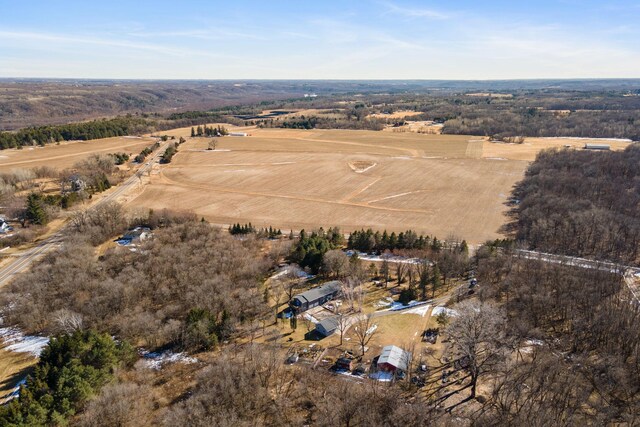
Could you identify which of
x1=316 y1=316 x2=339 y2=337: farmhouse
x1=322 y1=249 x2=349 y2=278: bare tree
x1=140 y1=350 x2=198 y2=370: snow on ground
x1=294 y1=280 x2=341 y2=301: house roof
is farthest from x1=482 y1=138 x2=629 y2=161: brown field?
x1=140 y1=350 x2=198 y2=370: snow on ground

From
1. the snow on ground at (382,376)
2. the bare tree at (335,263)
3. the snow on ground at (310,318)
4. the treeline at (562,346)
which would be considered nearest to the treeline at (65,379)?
the snow on ground at (310,318)

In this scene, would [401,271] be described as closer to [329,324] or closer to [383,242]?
[383,242]

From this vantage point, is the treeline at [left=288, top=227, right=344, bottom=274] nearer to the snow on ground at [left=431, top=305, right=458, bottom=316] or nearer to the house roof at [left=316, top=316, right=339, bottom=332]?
the house roof at [left=316, top=316, right=339, bottom=332]

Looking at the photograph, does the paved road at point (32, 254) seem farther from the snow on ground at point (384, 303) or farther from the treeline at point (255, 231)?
the snow on ground at point (384, 303)

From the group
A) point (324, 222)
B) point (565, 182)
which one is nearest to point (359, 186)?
point (324, 222)

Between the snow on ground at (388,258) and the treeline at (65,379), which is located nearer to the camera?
the treeline at (65,379)

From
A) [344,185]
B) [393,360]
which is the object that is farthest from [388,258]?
[344,185]
